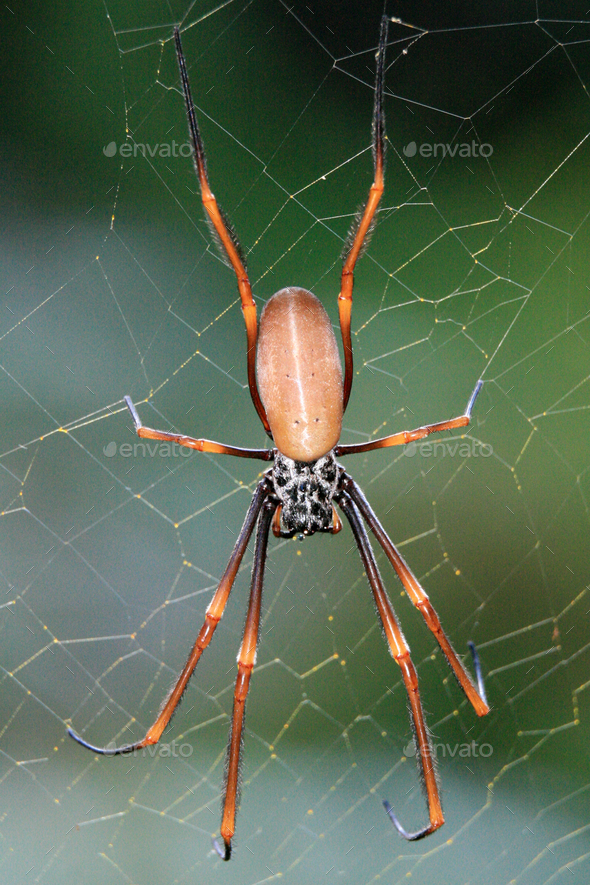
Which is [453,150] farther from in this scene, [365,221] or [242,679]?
[242,679]

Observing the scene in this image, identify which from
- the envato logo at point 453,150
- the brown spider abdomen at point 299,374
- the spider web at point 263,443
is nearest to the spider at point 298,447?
the brown spider abdomen at point 299,374

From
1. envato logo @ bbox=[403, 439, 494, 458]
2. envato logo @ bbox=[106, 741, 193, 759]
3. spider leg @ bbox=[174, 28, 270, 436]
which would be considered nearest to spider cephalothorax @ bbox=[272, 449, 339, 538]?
spider leg @ bbox=[174, 28, 270, 436]

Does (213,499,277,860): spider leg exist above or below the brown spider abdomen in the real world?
below

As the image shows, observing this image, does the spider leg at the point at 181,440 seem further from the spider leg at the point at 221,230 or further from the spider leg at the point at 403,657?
the spider leg at the point at 403,657

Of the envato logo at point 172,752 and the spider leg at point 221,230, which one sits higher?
the spider leg at point 221,230

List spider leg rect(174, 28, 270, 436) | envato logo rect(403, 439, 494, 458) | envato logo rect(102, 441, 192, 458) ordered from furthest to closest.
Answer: envato logo rect(403, 439, 494, 458)
envato logo rect(102, 441, 192, 458)
spider leg rect(174, 28, 270, 436)

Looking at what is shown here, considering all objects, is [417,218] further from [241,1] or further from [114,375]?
[114,375]

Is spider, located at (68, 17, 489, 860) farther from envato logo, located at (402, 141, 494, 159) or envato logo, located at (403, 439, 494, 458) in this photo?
envato logo, located at (402, 141, 494, 159)
